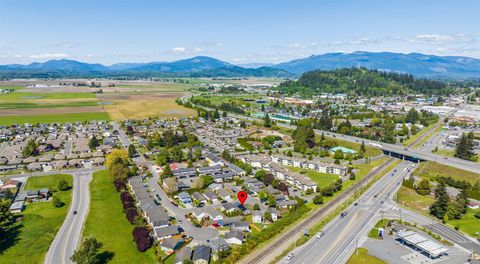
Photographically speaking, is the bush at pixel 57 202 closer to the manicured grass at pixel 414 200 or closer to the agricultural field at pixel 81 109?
the manicured grass at pixel 414 200

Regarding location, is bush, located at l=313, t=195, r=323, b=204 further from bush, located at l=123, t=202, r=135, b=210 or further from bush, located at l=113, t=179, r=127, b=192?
bush, located at l=113, t=179, r=127, b=192

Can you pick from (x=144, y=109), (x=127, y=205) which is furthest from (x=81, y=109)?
(x=127, y=205)

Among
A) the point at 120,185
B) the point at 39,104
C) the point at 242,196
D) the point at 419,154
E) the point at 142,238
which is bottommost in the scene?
the point at 242,196

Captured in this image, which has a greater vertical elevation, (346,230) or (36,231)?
(346,230)

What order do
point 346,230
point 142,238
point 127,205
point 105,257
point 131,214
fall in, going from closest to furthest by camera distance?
point 105,257 → point 142,238 → point 346,230 → point 131,214 → point 127,205

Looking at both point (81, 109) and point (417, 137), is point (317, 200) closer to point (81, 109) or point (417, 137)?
point (417, 137)

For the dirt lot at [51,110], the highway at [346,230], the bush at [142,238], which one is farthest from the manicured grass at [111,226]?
the dirt lot at [51,110]

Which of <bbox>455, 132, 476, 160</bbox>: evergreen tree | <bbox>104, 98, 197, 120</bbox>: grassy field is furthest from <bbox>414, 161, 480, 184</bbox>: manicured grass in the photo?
<bbox>104, 98, 197, 120</bbox>: grassy field
